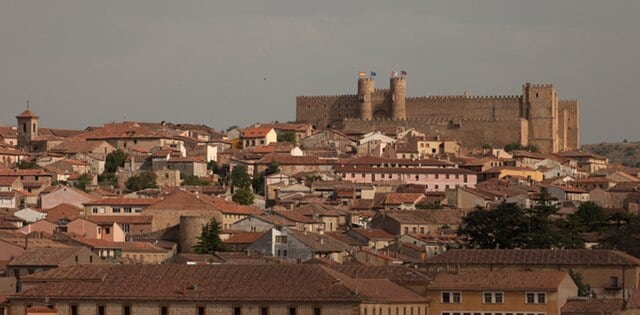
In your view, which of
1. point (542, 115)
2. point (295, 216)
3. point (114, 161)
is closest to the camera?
point (295, 216)

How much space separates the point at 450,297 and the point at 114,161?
198 ft

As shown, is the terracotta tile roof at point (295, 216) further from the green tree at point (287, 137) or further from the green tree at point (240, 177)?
the green tree at point (287, 137)

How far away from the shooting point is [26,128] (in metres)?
130

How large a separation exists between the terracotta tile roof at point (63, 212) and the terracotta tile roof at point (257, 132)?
3972 centimetres

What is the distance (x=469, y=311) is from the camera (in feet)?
200

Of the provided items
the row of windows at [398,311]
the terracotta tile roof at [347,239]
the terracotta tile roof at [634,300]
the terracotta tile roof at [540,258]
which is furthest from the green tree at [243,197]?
the row of windows at [398,311]

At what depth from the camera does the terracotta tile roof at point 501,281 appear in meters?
60.7

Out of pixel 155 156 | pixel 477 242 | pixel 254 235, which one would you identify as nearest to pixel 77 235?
pixel 254 235

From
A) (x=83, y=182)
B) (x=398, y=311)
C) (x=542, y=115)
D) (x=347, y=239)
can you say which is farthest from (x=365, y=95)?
(x=398, y=311)

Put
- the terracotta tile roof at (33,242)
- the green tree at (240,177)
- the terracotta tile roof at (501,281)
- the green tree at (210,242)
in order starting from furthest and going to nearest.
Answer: the green tree at (240,177) → the green tree at (210,242) → the terracotta tile roof at (33,242) → the terracotta tile roof at (501,281)

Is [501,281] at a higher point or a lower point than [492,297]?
higher

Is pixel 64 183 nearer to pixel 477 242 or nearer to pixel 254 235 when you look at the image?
pixel 254 235

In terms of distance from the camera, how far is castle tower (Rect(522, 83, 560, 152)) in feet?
474

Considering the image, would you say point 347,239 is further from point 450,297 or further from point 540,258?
point 450,297
